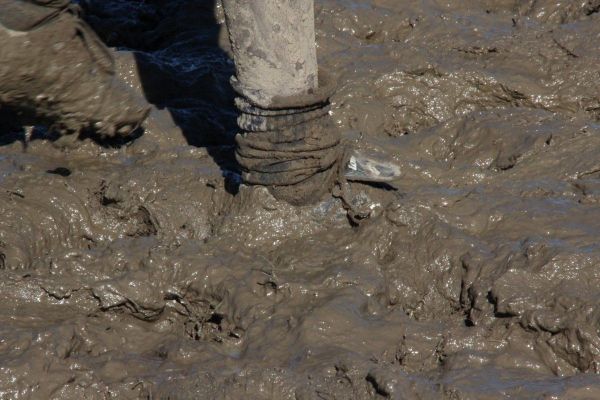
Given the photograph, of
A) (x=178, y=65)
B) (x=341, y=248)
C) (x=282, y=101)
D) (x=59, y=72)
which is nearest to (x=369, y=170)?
(x=341, y=248)

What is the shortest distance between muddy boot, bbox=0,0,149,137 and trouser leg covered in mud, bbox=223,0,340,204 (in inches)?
21.9

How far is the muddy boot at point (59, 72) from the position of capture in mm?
3535

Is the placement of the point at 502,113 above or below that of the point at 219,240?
above

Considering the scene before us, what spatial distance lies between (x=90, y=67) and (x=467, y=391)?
1.99m

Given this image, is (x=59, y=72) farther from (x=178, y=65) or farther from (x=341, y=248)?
(x=178, y=65)

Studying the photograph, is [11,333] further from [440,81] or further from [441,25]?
[441,25]

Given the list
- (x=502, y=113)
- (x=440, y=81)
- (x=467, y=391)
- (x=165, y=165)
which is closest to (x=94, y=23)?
(x=165, y=165)

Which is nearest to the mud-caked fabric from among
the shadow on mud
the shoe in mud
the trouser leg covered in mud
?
the trouser leg covered in mud

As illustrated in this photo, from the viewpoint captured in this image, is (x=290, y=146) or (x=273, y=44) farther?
(x=290, y=146)

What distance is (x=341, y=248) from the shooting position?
3.97m

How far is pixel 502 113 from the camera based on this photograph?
15.7 ft

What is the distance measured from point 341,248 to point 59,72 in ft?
4.48

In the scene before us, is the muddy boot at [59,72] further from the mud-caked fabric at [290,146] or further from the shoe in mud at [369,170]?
the shoe in mud at [369,170]

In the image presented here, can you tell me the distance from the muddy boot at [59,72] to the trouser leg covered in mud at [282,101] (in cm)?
56
